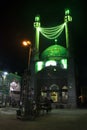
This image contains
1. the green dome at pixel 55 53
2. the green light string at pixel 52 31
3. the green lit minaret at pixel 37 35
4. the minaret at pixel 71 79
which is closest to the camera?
the minaret at pixel 71 79

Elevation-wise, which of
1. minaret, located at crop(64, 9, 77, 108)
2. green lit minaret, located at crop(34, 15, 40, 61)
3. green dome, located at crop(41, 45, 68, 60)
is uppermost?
green lit minaret, located at crop(34, 15, 40, 61)

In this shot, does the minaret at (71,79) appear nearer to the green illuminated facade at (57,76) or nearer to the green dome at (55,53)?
the green illuminated facade at (57,76)

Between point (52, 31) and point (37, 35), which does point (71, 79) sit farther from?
point (37, 35)

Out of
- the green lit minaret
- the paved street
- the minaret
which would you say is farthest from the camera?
the green lit minaret

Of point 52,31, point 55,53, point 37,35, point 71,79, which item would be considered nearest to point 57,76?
point 71,79

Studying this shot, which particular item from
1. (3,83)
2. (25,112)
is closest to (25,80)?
(25,112)

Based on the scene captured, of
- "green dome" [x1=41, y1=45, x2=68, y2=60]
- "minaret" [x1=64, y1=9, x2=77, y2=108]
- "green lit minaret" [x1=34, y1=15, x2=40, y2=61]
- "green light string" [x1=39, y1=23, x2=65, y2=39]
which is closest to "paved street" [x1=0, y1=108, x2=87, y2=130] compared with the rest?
"minaret" [x1=64, y1=9, x2=77, y2=108]

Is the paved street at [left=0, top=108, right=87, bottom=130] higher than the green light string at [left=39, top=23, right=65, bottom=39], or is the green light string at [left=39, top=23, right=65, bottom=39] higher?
the green light string at [left=39, top=23, right=65, bottom=39]

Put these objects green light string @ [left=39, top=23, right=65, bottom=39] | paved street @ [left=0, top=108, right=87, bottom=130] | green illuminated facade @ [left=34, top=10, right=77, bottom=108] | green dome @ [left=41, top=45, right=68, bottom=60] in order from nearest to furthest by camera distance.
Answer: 1. paved street @ [left=0, top=108, right=87, bottom=130]
2. green illuminated facade @ [left=34, top=10, right=77, bottom=108]
3. green dome @ [left=41, top=45, right=68, bottom=60]
4. green light string @ [left=39, top=23, right=65, bottom=39]

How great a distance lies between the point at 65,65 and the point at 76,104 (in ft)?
32.3

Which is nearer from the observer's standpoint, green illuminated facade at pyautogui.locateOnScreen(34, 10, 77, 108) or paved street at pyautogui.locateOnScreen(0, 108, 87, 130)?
paved street at pyautogui.locateOnScreen(0, 108, 87, 130)

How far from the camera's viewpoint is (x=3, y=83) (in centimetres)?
4466

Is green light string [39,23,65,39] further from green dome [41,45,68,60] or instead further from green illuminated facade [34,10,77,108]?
green dome [41,45,68,60]

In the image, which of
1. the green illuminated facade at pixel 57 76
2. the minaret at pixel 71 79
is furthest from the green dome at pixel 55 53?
the minaret at pixel 71 79
